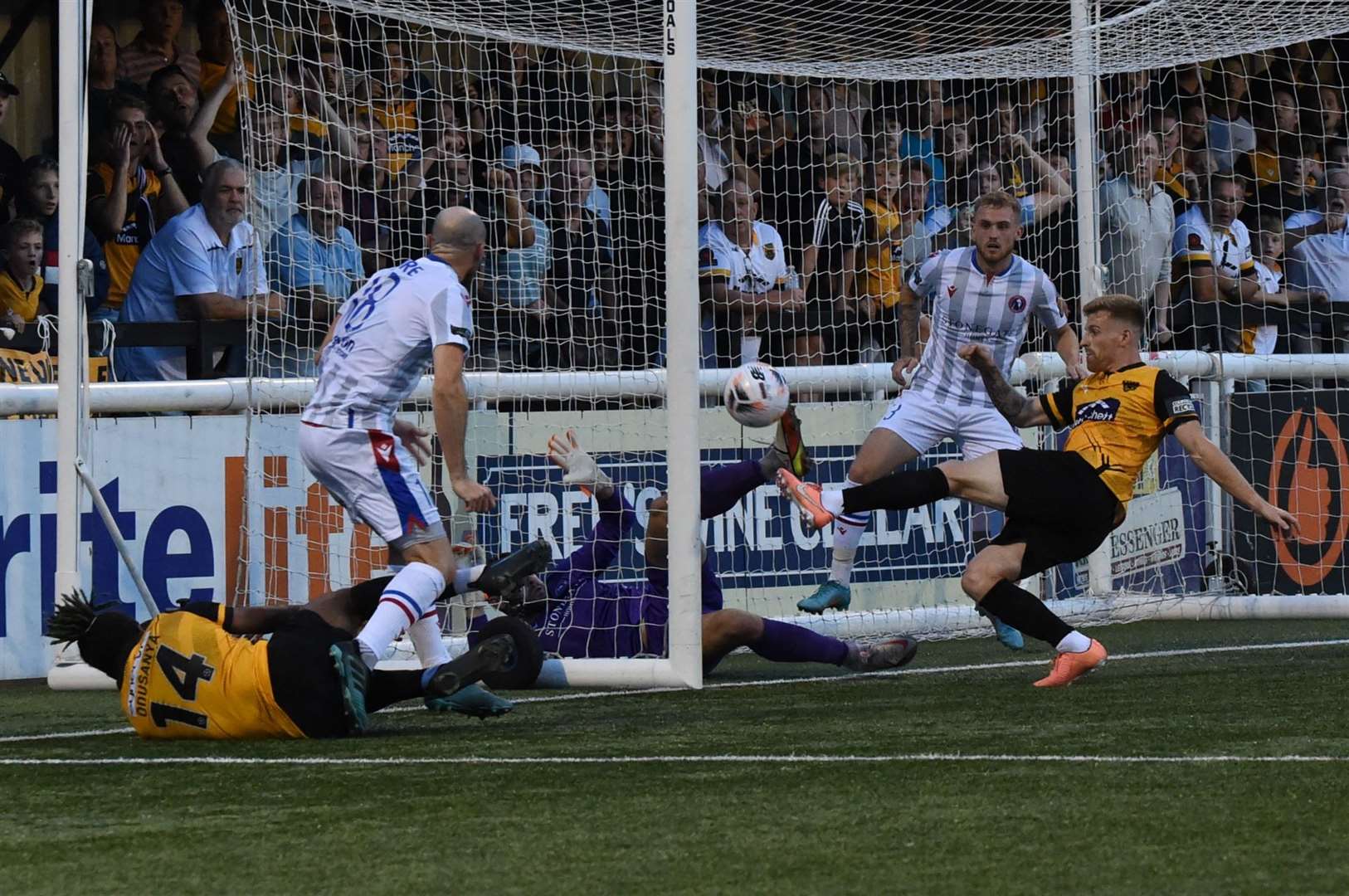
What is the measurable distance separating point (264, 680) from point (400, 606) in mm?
619

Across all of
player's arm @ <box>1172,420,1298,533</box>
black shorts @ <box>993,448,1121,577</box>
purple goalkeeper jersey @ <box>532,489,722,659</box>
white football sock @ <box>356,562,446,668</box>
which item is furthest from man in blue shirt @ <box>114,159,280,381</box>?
player's arm @ <box>1172,420,1298,533</box>

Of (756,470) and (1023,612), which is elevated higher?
(756,470)

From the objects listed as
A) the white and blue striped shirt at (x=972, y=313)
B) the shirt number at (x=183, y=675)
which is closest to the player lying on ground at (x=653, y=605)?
the white and blue striped shirt at (x=972, y=313)

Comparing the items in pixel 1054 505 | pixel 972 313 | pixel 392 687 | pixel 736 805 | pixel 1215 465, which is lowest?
pixel 736 805

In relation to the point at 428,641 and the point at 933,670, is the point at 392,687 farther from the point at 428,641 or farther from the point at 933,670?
the point at 933,670

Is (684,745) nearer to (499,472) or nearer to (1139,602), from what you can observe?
(499,472)

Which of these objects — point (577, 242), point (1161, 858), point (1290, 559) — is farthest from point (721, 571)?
point (1161, 858)

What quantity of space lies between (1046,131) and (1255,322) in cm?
225

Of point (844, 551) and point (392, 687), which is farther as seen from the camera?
point (844, 551)

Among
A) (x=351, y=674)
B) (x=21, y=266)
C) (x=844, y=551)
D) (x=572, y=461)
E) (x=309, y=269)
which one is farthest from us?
(x=21, y=266)

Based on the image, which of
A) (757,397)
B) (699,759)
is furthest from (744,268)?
(699,759)

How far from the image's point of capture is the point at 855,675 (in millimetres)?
8203

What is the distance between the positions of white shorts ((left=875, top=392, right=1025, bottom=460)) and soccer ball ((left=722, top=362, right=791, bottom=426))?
1209 mm

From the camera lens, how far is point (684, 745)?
5.74m
